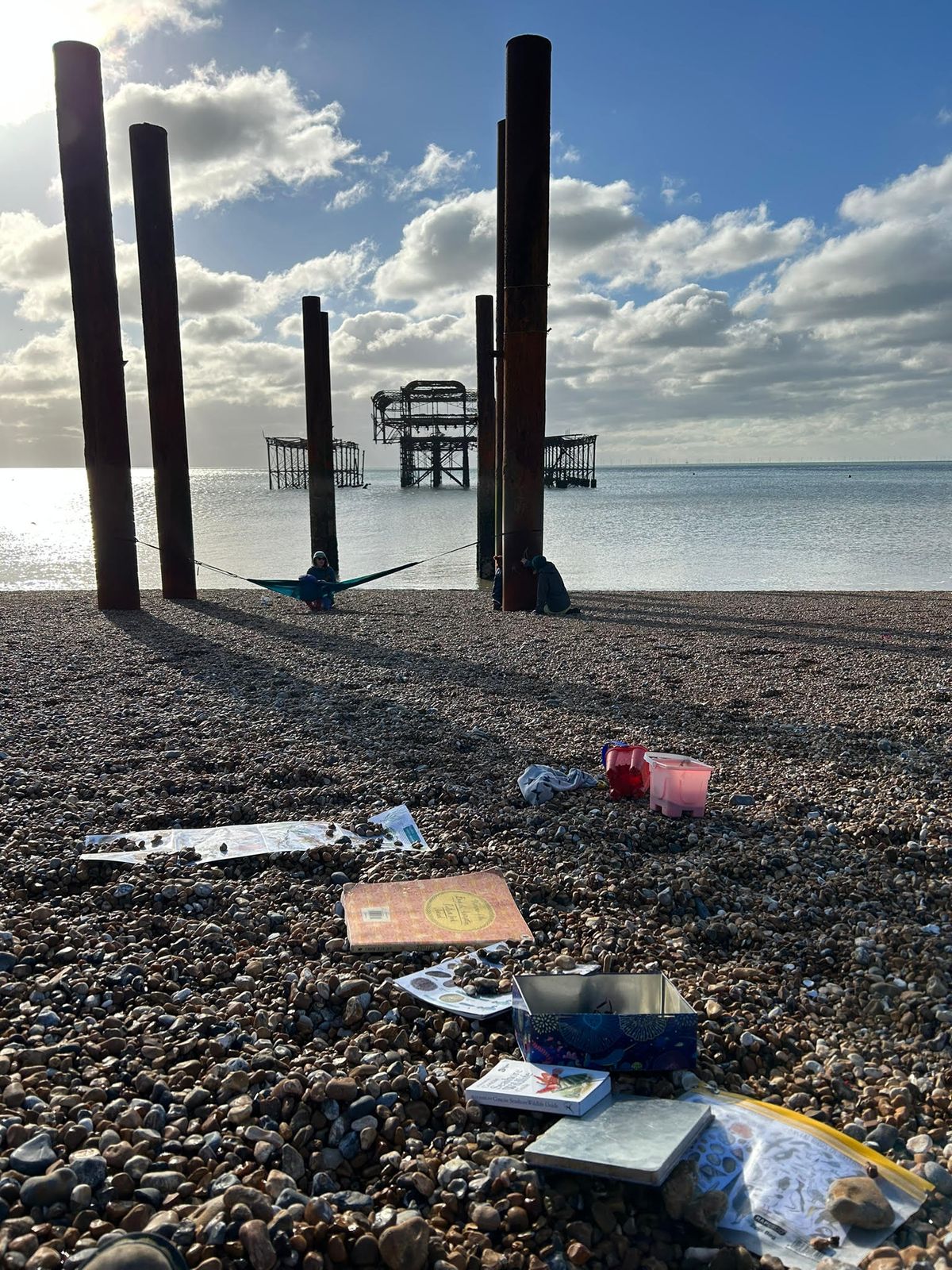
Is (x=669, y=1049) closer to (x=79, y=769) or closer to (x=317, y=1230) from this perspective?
(x=317, y=1230)

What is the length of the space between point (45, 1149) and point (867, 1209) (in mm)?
1669

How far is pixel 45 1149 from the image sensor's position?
1.85 m

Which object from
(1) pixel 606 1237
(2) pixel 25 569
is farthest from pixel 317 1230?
(2) pixel 25 569

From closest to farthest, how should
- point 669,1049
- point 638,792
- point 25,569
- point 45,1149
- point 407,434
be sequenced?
point 45,1149
point 669,1049
point 638,792
point 25,569
point 407,434

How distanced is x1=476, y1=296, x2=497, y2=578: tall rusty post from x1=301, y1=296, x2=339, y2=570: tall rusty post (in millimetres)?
2511

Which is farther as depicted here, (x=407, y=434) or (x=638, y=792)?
(x=407, y=434)

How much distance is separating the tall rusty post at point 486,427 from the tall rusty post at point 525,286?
506cm

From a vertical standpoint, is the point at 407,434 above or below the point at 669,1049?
above

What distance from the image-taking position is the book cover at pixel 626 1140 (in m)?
1.78

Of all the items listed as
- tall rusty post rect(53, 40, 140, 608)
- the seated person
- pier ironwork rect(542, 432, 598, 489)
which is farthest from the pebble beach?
Answer: pier ironwork rect(542, 432, 598, 489)

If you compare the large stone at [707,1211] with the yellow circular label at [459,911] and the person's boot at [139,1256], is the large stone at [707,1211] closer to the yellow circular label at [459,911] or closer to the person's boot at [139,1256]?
the person's boot at [139,1256]

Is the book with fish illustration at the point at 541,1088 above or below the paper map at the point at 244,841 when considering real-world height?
above

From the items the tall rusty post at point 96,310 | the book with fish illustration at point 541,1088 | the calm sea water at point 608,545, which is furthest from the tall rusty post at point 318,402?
the book with fish illustration at point 541,1088

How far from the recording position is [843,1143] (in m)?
1.92
